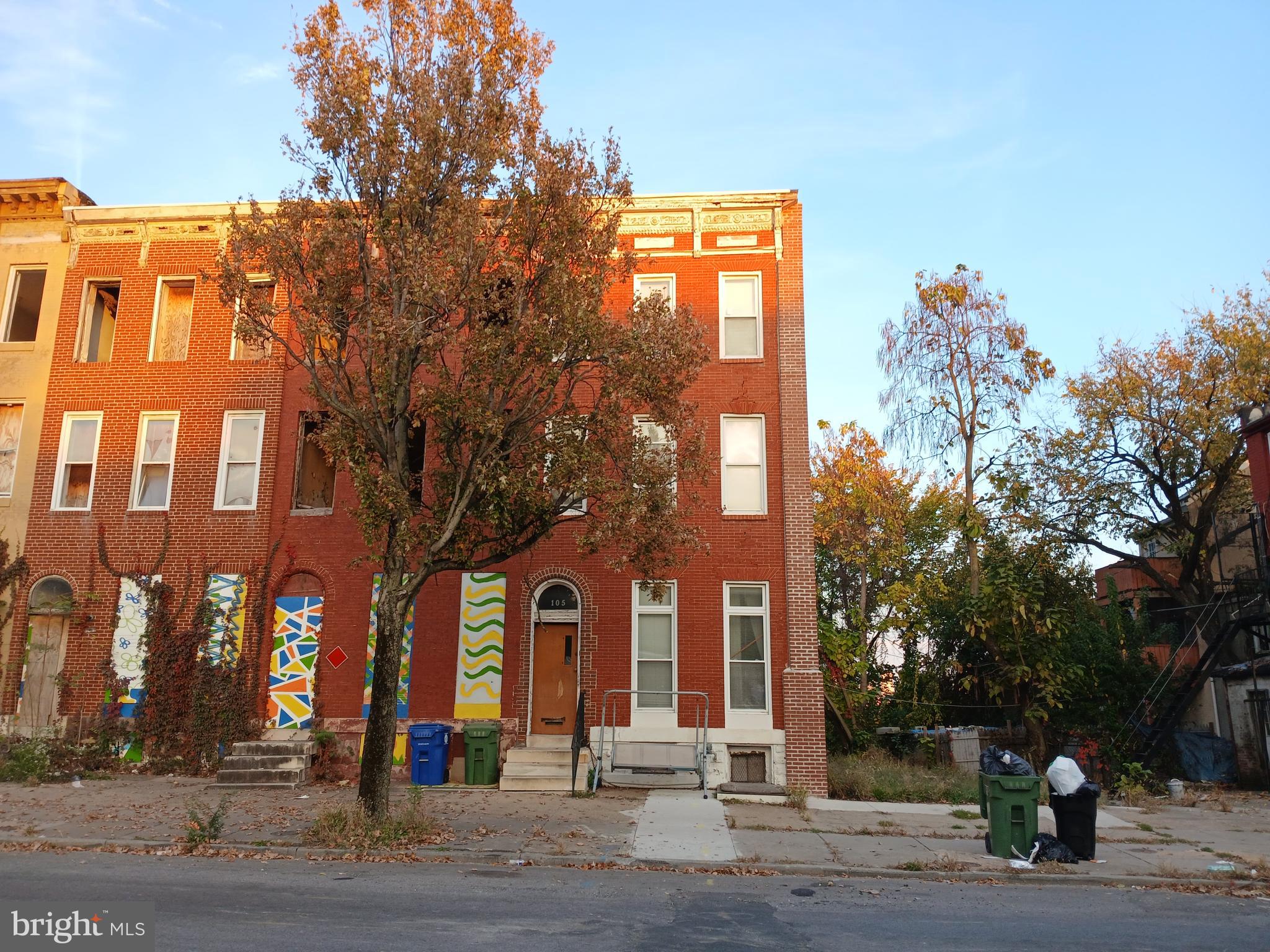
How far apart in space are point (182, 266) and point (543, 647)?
11.0m

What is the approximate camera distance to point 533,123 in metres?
12.5

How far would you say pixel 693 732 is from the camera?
15930 millimetres

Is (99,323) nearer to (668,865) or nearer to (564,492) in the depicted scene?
(564,492)

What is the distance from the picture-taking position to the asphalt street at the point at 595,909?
691 cm

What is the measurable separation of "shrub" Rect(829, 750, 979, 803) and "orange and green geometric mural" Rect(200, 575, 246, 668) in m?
11.1

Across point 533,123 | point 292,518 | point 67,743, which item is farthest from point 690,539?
point 67,743

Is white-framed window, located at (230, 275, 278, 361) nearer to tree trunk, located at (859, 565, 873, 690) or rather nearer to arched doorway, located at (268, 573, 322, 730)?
arched doorway, located at (268, 573, 322, 730)

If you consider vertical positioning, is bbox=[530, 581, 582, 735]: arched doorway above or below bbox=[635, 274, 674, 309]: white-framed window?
below

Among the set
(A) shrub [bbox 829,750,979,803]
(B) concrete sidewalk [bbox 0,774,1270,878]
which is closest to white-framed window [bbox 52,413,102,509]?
(B) concrete sidewalk [bbox 0,774,1270,878]

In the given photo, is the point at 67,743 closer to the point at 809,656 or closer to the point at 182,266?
the point at 182,266

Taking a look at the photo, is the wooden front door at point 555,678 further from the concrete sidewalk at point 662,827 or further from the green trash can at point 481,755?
the concrete sidewalk at point 662,827

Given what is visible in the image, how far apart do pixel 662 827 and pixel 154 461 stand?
12.8m

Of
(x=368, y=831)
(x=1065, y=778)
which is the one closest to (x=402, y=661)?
(x=368, y=831)

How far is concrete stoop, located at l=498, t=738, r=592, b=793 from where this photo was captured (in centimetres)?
1491
